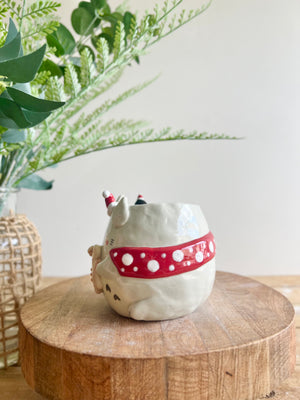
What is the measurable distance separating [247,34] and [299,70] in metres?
0.16

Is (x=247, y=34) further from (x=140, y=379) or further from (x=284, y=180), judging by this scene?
(x=140, y=379)

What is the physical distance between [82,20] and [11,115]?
327 mm

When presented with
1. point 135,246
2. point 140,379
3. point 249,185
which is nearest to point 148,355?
point 140,379

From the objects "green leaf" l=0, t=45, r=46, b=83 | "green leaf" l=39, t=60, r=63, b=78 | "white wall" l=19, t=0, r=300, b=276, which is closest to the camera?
"green leaf" l=0, t=45, r=46, b=83

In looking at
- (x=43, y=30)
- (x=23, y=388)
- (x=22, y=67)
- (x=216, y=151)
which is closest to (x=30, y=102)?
(x=22, y=67)

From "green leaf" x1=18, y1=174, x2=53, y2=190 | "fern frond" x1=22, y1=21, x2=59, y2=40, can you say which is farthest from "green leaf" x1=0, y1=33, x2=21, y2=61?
"green leaf" x1=18, y1=174, x2=53, y2=190

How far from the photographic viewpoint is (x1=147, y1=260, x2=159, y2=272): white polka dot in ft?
1.44

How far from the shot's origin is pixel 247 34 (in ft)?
3.05

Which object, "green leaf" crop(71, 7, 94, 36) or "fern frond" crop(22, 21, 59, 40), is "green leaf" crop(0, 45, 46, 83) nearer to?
"fern frond" crop(22, 21, 59, 40)

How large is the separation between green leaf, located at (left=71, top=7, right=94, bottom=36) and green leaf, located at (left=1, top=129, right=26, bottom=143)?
0.78ft

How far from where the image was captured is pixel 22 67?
0.30 m

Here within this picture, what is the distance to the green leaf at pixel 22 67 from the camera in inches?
11.3

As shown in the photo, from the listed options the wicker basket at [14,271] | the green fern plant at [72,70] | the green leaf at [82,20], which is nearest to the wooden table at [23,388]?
the wicker basket at [14,271]

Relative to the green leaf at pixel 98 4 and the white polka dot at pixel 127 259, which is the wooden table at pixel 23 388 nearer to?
the white polka dot at pixel 127 259
